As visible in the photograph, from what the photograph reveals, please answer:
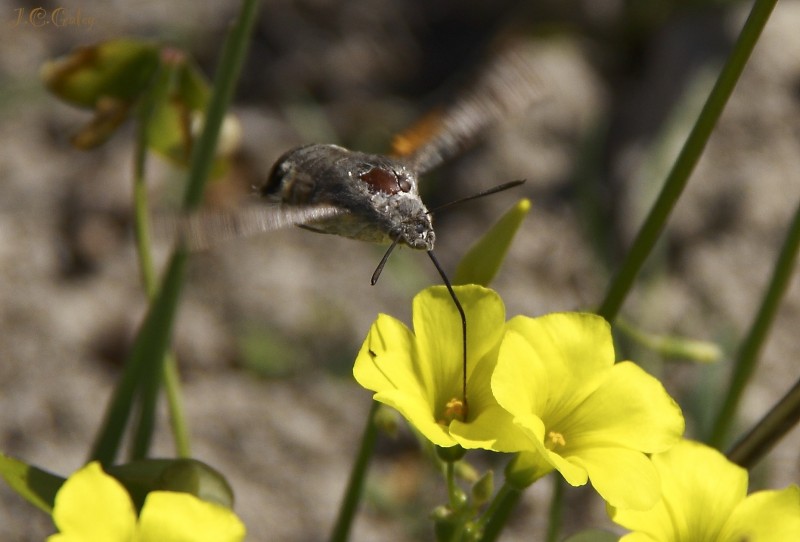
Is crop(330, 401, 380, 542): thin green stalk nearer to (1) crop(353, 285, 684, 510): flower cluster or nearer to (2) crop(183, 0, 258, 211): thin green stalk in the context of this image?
(1) crop(353, 285, 684, 510): flower cluster

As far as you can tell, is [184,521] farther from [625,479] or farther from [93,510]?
[625,479]

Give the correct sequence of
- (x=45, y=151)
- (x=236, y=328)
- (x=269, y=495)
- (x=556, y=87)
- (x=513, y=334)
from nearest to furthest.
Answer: (x=513, y=334), (x=269, y=495), (x=236, y=328), (x=45, y=151), (x=556, y=87)

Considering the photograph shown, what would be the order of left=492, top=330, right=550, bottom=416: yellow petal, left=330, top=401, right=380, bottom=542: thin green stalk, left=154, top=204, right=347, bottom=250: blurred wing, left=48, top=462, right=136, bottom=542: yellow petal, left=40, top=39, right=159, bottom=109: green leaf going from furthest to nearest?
left=40, top=39, right=159, bottom=109: green leaf
left=330, top=401, right=380, bottom=542: thin green stalk
left=154, top=204, right=347, bottom=250: blurred wing
left=492, top=330, right=550, bottom=416: yellow petal
left=48, top=462, right=136, bottom=542: yellow petal

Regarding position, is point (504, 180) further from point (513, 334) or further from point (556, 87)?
point (513, 334)

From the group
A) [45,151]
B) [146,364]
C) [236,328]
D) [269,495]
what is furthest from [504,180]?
[146,364]

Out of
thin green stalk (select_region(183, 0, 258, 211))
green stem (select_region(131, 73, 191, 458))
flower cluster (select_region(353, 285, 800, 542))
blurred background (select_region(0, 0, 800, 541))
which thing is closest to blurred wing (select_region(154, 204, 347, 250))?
flower cluster (select_region(353, 285, 800, 542))

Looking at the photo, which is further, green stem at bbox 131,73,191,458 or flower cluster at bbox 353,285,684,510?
green stem at bbox 131,73,191,458

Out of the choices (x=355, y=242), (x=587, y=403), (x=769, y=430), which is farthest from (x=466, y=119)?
(x=355, y=242)
